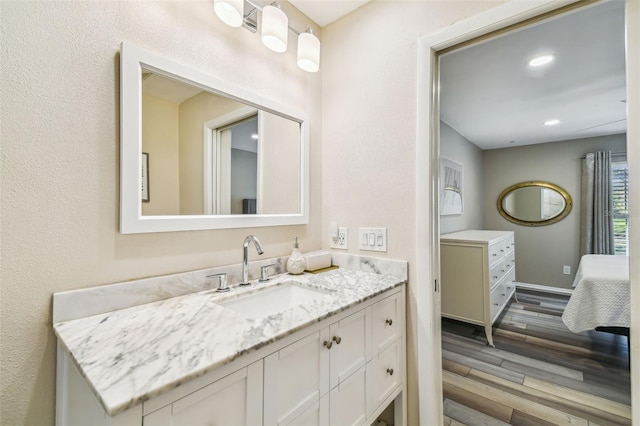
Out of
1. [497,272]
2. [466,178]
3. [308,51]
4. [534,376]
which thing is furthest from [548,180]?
[308,51]

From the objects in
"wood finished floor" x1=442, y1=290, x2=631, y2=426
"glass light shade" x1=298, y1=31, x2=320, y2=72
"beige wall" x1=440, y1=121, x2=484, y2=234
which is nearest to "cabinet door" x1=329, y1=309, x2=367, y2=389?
"wood finished floor" x1=442, y1=290, x2=631, y2=426

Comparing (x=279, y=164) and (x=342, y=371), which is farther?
(x=279, y=164)

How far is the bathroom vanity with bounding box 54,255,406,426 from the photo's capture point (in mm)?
571

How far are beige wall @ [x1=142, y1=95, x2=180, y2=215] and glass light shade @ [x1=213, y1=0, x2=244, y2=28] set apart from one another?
43cm

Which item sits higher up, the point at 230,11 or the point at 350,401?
→ the point at 230,11

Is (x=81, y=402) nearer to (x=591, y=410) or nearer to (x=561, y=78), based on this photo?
(x=591, y=410)

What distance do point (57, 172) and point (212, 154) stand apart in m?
0.52

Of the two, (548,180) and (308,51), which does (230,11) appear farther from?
(548,180)

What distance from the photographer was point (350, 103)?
1.61 m

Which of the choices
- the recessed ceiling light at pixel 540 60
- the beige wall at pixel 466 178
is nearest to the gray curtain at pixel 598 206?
the beige wall at pixel 466 178

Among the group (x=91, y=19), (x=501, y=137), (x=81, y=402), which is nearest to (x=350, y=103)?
(x=91, y=19)

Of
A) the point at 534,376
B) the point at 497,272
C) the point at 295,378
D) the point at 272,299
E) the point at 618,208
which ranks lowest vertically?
the point at 534,376

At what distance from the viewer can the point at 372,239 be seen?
1491 mm

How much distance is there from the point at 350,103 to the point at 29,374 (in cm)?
171
